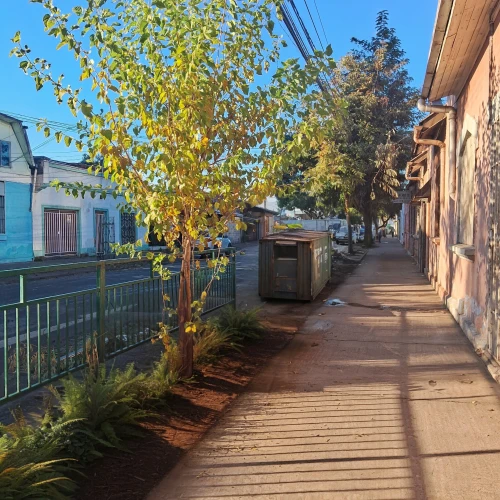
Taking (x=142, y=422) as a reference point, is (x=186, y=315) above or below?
above

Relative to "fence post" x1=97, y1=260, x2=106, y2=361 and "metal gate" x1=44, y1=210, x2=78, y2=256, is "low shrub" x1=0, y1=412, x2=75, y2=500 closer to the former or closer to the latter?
"fence post" x1=97, y1=260, x2=106, y2=361

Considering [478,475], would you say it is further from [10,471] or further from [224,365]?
[224,365]

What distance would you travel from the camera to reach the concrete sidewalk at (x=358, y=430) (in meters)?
3.18

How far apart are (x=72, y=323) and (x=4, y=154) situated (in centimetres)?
1795

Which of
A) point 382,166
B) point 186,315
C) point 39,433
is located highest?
point 382,166

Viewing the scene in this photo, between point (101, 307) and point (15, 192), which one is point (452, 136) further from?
point (15, 192)

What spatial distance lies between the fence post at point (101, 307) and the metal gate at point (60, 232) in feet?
63.6

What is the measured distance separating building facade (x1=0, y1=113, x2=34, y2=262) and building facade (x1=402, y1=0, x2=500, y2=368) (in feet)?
54.6

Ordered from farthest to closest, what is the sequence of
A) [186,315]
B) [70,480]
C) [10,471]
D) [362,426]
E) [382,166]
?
1. [382,166]
2. [186,315]
3. [362,426]
4. [70,480]
5. [10,471]

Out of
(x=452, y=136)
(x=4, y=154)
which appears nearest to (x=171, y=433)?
(x=452, y=136)

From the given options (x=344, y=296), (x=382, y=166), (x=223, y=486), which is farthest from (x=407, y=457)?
(x=382, y=166)

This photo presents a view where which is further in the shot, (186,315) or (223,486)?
(186,315)

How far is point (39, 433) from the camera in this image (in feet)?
11.1

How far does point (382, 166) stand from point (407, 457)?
743 inches
